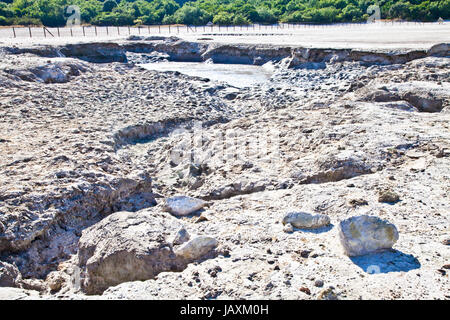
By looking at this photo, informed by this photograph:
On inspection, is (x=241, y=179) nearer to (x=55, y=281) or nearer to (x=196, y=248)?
(x=196, y=248)

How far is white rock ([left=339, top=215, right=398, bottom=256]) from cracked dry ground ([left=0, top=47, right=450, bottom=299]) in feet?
0.27

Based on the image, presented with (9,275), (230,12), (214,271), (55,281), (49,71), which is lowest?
(55,281)

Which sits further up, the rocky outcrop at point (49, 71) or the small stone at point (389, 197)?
the rocky outcrop at point (49, 71)

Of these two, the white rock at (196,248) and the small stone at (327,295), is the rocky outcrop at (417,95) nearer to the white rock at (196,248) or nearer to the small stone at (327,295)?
the white rock at (196,248)

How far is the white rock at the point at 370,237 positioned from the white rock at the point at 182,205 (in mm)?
2056

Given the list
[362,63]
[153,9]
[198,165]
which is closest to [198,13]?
[153,9]

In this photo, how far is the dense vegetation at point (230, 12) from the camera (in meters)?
36.0

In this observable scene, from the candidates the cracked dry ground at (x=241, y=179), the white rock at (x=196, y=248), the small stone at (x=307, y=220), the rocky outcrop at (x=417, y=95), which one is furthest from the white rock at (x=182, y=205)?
the rocky outcrop at (x=417, y=95)

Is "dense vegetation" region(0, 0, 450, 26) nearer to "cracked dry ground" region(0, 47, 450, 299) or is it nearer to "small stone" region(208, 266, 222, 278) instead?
"cracked dry ground" region(0, 47, 450, 299)

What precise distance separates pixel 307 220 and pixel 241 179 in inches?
81.8

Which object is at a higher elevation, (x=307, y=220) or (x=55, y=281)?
(x=307, y=220)

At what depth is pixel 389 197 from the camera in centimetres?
443

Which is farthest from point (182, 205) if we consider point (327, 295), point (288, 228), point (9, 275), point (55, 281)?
point (327, 295)

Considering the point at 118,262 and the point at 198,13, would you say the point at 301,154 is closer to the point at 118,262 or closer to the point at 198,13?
the point at 118,262
